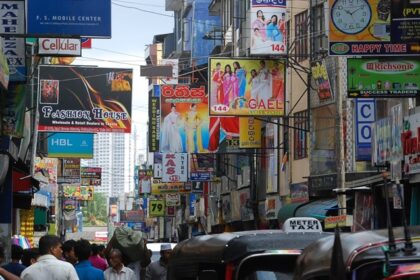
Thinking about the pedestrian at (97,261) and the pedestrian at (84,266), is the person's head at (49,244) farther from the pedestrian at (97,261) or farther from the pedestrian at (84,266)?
the pedestrian at (97,261)

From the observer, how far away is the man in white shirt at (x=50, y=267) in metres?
9.84

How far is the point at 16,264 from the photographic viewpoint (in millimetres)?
12297

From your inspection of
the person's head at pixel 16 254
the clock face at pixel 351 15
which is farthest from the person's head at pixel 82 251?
the clock face at pixel 351 15

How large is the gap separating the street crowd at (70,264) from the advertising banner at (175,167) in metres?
33.1

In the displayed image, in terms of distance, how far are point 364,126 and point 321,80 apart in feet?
15.4

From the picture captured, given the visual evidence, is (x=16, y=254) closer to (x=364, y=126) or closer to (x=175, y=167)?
(x=364, y=126)

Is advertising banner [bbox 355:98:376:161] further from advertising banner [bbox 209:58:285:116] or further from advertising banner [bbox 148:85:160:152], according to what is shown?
advertising banner [bbox 148:85:160:152]

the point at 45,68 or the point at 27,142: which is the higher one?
the point at 45,68

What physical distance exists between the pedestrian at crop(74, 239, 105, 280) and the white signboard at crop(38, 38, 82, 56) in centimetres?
1407

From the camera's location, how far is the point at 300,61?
35844 millimetres

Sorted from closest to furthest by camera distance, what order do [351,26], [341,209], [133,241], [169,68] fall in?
[133,241], [351,26], [341,209], [169,68]

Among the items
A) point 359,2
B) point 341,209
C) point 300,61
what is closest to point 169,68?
point 300,61

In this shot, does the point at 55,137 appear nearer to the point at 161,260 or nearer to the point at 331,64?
the point at 331,64

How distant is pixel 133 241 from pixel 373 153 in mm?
11623
